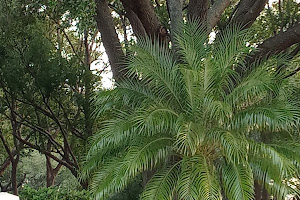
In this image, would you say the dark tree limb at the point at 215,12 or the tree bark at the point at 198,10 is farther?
the dark tree limb at the point at 215,12

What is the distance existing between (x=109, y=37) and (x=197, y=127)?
3539mm

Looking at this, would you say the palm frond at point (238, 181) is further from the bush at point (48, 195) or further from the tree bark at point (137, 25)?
the tree bark at point (137, 25)

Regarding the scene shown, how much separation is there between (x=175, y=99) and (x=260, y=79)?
1.29 m

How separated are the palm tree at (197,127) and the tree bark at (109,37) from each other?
1.79 metres

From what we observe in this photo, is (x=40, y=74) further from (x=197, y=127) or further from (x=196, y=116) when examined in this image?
(x=197, y=127)

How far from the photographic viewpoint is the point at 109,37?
834cm

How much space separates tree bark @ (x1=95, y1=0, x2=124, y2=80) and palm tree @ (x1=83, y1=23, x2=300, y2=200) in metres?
1.79

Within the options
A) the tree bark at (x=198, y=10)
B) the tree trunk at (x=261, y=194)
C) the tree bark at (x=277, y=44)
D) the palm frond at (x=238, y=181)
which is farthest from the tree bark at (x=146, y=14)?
the tree trunk at (x=261, y=194)

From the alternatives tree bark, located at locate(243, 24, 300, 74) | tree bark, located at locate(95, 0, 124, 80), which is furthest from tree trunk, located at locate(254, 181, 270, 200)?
tree bark, located at locate(95, 0, 124, 80)

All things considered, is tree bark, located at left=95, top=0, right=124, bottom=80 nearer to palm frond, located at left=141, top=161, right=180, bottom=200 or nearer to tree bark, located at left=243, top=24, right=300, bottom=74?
tree bark, located at left=243, top=24, right=300, bottom=74

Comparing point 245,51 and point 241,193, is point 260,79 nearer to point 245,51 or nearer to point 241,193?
point 245,51

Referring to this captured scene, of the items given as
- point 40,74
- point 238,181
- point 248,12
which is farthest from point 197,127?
point 40,74

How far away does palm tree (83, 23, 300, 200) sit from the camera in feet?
18.1

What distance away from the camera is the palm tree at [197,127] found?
18.1 feet
